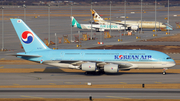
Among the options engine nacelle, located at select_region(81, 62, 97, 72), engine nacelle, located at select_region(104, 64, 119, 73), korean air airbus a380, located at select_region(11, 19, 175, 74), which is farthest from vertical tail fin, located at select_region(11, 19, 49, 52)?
engine nacelle, located at select_region(104, 64, 119, 73)

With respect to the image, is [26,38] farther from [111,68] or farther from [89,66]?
[111,68]

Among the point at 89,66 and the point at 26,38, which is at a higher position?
the point at 26,38

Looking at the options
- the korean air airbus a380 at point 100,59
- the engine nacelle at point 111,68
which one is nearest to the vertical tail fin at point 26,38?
the korean air airbus a380 at point 100,59

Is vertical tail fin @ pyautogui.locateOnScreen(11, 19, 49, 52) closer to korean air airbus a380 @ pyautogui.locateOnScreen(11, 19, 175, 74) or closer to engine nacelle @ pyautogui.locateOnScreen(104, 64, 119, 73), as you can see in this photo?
korean air airbus a380 @ pyautogui.locateOnScreen(11, 19, 175, 74)

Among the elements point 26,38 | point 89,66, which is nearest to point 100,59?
point 89,66

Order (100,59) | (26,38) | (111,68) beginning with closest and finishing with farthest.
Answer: (111,68) → (100,59) → (26,38)

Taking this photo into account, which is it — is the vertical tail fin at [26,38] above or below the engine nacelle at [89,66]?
above

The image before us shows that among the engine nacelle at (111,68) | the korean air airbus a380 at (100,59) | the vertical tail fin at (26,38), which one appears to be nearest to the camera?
the engine nacelle at (111,68)

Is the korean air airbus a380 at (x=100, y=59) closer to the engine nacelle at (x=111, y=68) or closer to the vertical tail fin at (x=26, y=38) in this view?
the engine nacelle at (x=111, y=68)

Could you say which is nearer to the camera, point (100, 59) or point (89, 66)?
point (89, 66)

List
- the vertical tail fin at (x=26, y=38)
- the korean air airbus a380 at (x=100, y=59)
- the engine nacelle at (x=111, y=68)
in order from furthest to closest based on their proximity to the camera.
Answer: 1. the vertical tail fin at (x=26, y=38)
2. the korean air airbus a380 at (x=100, y=59)
3. the engine nacelle at (x=111, y=68)

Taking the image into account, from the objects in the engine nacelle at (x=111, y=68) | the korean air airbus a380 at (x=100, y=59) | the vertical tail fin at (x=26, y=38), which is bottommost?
the engine nacelle at (x=111, y=68)

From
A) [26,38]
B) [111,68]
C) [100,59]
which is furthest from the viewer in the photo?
[26,38]

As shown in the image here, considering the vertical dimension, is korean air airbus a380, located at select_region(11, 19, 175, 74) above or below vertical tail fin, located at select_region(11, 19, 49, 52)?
below
